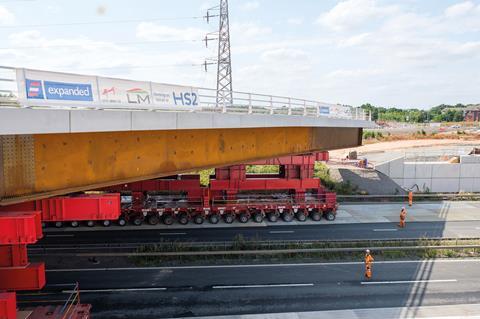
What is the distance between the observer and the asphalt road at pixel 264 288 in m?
13.6

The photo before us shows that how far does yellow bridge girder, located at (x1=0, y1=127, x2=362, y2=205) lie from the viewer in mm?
8953

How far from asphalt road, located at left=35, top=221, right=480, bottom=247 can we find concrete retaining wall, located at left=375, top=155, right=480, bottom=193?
11580 millimetres

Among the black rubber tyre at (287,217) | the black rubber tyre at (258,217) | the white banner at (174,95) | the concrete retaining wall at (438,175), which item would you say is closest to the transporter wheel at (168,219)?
the black rubber tyre at (258,217)

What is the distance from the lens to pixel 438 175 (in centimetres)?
3647

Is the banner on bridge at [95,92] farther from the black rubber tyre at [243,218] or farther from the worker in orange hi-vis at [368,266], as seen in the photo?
the black rubber tyre at [243,218]

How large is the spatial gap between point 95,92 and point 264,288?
961 centimetres

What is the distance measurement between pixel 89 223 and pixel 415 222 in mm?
20975

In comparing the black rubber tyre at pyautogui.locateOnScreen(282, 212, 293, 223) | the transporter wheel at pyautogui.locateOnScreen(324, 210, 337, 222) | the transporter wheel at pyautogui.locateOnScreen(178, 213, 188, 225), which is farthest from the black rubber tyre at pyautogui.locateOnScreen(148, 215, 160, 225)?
the transporter wheel at pyautogui.locateOnScreen(324, 210, 337, 222)

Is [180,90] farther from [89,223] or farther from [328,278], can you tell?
[89,223]

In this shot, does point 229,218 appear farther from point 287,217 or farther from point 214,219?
point 287,217

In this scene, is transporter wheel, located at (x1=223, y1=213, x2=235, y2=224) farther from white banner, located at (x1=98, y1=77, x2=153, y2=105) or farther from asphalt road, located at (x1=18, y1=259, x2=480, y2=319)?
white banner, located at (x1=98, y1=77, x2=153, y2=105)

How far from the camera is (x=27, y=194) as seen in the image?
915 cm

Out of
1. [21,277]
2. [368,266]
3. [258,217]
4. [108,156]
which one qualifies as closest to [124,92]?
[108,156]

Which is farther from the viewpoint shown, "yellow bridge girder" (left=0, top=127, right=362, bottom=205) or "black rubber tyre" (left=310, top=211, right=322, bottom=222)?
"black rubber tyre" (left=310, top=211, right=322, bottom=222)
